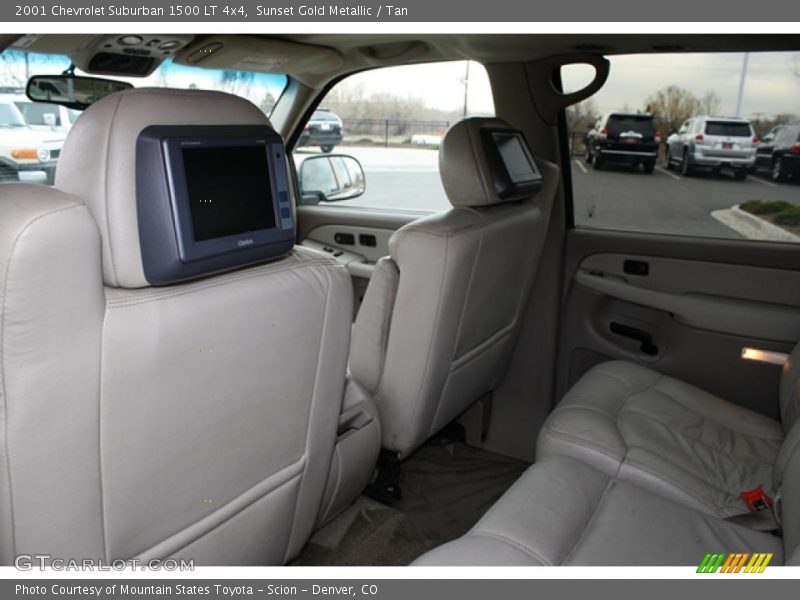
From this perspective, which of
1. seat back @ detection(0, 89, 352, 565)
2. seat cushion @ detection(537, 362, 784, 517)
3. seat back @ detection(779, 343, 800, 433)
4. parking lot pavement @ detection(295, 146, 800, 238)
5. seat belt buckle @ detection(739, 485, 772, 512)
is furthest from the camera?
parking lot pavement @ detection(295, 146, 800, 238)

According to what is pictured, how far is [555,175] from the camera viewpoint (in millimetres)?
2881

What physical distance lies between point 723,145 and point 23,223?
2.94m

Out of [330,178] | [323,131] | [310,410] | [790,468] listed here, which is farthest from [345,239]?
[790,468]

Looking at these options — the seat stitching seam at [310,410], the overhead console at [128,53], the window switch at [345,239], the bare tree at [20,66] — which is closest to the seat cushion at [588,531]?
the seat stitching seam at [310,410]

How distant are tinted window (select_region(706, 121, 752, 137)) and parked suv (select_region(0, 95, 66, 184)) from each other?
294 centimetres

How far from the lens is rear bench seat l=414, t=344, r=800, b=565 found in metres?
1.57

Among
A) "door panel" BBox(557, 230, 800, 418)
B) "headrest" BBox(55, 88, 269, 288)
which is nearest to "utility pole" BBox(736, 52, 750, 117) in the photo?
"door panel" BBox(557, 230, 800, 418)

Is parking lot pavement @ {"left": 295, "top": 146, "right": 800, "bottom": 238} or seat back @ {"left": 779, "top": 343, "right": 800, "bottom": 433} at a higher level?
parking lot pavement @ {"left": 295, "top": 146, "right": 800, "bottom": 238}

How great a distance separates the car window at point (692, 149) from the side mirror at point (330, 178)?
154cm

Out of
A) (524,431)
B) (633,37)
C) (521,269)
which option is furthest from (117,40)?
(524,431)

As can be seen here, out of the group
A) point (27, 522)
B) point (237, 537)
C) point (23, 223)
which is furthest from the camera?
point (237, 537)

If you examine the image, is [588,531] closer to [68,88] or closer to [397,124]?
[68,88]

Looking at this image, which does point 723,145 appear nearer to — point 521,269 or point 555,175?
point 555,175

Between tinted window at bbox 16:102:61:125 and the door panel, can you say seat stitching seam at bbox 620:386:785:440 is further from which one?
tinted window at bbox 16:102:61:125
